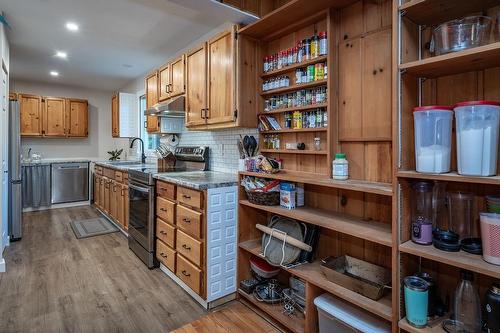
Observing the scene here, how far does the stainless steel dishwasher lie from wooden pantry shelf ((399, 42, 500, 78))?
6.34m

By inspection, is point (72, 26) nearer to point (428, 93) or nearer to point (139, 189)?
point (139, 189)

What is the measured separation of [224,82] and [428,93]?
164 centimetres

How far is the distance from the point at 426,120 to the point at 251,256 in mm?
1702

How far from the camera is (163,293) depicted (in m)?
2.46

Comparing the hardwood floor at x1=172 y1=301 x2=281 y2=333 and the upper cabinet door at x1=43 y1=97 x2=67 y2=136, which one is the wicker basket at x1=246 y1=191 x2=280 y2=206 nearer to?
the hardwood floor at x1=172 y1=301 x2=281 y2=333

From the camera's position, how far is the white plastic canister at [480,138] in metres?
1.03

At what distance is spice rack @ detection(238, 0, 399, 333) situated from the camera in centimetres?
161

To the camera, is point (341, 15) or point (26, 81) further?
point (26, 81)

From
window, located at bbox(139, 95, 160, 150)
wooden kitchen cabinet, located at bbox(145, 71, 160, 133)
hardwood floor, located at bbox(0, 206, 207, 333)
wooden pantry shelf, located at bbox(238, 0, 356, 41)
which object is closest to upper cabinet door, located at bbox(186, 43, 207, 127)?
wooden pantry shelf, located at bbox(238, 0, 356, 41)

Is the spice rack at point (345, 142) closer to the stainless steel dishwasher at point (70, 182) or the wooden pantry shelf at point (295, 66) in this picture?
the wooden pantry shelf at point (295, 66)

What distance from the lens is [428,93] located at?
140 cm

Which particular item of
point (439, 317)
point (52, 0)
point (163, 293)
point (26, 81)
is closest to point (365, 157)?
point (439, 317)

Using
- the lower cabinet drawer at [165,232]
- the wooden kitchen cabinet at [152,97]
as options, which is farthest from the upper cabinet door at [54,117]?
the lower cabinet drawer at [165,232]

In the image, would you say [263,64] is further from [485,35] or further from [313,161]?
[485,35]
